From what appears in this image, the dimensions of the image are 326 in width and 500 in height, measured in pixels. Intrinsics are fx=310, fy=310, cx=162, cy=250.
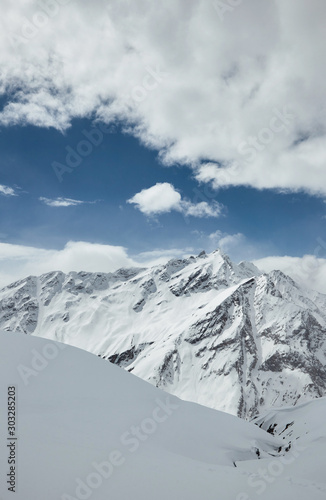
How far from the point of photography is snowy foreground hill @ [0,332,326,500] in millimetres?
14273

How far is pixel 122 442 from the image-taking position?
18.2 metres

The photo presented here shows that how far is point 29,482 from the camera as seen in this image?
13320 mm

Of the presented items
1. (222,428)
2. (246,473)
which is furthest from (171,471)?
→ (222,428)

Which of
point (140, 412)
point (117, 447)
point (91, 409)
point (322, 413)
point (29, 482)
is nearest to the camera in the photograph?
point (29, 482)

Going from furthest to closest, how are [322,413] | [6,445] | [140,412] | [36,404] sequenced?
[322,413] → [140,412] → [36,404] → [6,445]

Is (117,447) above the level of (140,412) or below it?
below

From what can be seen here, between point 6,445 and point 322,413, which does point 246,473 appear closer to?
point 6,445

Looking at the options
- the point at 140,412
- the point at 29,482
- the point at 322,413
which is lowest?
the point at 29,482

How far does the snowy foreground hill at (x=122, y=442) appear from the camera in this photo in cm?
1427

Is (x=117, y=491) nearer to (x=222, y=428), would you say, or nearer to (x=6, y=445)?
(x=6, y=445)

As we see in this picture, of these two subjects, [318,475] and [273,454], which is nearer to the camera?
[318,475]

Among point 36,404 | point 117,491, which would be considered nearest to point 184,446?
point 117,491

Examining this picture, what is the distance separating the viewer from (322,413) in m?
29.1

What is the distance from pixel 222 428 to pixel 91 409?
37.1 feet
